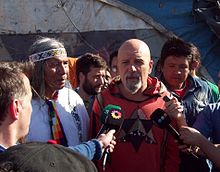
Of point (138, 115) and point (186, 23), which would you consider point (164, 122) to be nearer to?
point (138, 115)

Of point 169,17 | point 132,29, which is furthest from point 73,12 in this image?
point 169,17

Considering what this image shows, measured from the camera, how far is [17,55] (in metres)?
7.24

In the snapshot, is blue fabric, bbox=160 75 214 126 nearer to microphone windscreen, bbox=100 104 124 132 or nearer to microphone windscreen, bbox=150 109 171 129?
microphone windscreen, bbox=150 109 171 129

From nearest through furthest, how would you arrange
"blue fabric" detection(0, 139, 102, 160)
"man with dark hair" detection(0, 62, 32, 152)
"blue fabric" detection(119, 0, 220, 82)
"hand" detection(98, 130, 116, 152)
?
1. "man with dark hair" detection(0, 62, 32, 152)
2. "blue fabric" detection(0, 139, 102, 160)
3. "hand" detection(98, 130, 116, 152)
4. "blue fabric" detection(119, 0, 220, 82)

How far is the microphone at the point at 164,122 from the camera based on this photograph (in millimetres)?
2877

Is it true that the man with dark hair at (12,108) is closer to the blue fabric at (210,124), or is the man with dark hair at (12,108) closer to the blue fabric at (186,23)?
the blue fabric at (210,124)

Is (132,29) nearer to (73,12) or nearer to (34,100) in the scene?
(73,12)

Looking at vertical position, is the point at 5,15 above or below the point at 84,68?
above

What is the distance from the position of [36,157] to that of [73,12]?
6.22 metres

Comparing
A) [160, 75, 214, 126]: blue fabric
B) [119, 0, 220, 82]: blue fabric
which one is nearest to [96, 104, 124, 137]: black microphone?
[160, 75, 214, 126]: blue fabric

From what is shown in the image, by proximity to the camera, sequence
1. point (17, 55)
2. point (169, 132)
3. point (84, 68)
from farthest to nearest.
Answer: point (17, 55)
point (84, 68)
point (169, 132)

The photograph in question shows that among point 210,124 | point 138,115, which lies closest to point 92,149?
point 138,115

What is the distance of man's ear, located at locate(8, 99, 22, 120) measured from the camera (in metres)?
2.07

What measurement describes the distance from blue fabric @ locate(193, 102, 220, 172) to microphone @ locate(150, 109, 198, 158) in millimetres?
263
